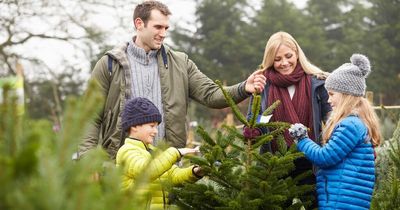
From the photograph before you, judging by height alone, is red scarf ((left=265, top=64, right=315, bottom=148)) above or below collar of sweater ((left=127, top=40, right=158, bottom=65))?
below

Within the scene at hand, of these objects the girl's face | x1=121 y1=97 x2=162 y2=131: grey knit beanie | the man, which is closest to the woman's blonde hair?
the man

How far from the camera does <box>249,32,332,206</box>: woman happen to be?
13.5 ft

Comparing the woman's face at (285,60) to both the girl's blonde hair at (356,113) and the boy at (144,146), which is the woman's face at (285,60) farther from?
the boy at (144,146)

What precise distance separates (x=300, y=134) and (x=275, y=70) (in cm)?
85

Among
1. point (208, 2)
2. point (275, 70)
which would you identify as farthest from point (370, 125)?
point (208, 2)

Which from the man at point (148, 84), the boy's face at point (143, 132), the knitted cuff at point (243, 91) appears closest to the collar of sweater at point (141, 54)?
the man at point (148, 84)

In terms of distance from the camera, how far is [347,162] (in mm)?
3621

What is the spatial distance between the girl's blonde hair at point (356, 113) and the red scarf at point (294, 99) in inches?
13.6

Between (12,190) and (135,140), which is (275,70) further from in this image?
(12,190)

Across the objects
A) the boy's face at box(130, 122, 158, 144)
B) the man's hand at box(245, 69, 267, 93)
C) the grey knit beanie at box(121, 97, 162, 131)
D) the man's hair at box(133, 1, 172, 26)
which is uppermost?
the man's hair at box(133, 1, 172, 26)

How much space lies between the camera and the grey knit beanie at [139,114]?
11.8 feet

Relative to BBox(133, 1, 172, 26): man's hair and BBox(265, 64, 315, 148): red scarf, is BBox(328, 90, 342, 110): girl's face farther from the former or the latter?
BBox(133, 1, 172, 26): man's hair

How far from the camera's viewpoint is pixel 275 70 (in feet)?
14.3

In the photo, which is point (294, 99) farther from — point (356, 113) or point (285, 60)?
point (356, 113)
